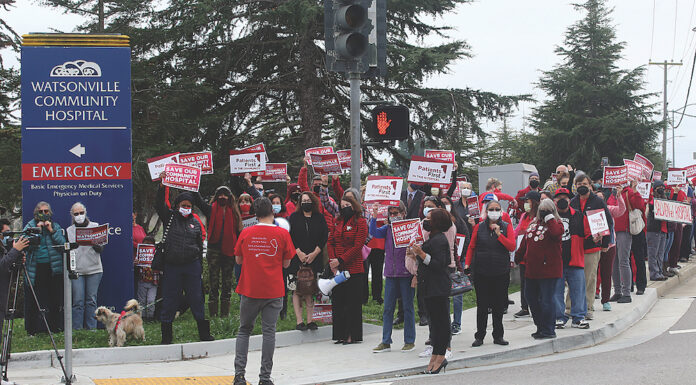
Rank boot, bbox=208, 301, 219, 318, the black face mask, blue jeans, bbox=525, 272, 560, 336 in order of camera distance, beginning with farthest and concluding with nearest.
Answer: boot, bbox=208, 301, 219, 318
the black face mask
blue jeans, bbox=525, 272, 560, 336

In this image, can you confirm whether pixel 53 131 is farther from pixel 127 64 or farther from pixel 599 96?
pixel 599 96

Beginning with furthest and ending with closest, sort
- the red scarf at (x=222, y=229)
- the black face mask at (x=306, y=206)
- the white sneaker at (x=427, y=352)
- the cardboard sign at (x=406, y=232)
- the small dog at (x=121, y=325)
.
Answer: the red scarf at (x=222, y=229) < the black face mask at (x=306, y=206) < the small dog at (x=121, y=325) < the white sneaker at (x=427, y=352) < the cardboard sign at (x=406, y=232)

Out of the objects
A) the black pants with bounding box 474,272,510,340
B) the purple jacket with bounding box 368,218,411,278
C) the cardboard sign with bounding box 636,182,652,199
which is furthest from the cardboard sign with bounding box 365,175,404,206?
the cardboard sign with bounding box 636,182,652,199

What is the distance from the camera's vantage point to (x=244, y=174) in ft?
42.3

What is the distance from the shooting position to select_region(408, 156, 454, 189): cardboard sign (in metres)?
11.0

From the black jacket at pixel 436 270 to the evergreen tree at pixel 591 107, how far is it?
127 ft

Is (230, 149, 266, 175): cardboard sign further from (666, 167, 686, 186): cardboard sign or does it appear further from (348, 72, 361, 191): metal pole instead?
(666, 167, 686, 186): cardboard sign

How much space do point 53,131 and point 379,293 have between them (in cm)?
623

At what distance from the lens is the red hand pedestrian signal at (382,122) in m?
9.86

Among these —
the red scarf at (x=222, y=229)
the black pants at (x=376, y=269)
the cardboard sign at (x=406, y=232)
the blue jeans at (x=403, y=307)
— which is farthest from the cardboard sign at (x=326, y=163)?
the cardboard sign at (x=406, y=232)

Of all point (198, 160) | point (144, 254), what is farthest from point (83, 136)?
point (144, 254)

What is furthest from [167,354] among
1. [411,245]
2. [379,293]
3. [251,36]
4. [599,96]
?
[599,96]

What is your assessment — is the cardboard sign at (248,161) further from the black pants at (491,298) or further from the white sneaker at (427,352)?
the white sneaker at (427,352)

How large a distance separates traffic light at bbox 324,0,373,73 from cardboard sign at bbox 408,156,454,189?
6.28ft
